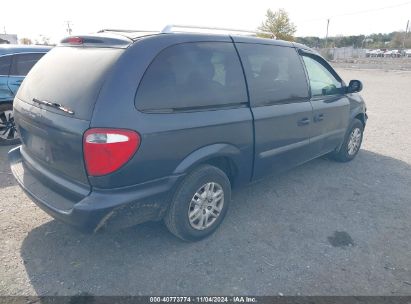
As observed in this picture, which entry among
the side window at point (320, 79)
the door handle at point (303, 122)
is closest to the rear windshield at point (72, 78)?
the door handle at point (303, 122)

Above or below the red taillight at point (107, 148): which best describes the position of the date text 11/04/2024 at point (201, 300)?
below

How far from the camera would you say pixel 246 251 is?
2918mm

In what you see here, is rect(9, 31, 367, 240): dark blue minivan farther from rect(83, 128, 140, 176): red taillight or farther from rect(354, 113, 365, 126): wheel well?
rect(354, 113, 365, 126): wheel well

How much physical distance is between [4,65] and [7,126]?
104 cm

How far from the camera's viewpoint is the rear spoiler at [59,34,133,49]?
2.49m

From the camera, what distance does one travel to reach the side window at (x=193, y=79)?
8.07 feet

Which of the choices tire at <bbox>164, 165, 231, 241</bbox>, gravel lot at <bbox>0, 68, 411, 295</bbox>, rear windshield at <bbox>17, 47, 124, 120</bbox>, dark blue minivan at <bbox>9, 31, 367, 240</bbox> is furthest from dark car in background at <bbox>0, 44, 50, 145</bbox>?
tire at <bbox>164, 165, 231, 241</bbox>

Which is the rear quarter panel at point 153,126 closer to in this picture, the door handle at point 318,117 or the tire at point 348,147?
the door handle at point 318,117

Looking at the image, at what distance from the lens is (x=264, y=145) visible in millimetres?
3336

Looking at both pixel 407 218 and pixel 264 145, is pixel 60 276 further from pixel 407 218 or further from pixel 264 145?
pixel 407 218

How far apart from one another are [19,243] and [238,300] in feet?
6.80

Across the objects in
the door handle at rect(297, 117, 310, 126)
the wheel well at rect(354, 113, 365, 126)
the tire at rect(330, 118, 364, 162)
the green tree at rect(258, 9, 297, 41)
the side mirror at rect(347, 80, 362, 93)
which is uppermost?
the green tree at rect(258, 9, 297, 41)

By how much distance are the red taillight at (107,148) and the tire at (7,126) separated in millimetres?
4151

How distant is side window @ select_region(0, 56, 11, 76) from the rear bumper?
3.51 m
